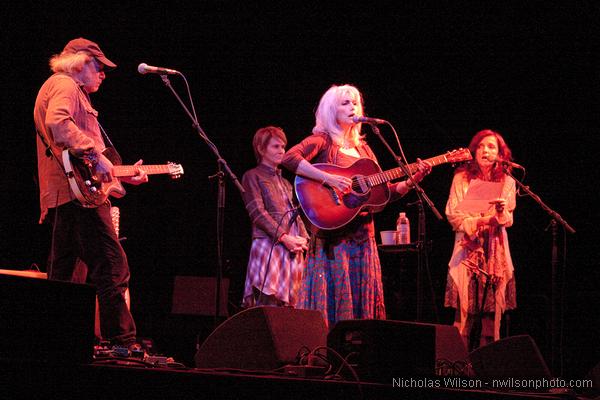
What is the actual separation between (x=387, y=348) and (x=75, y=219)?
233 centimetres

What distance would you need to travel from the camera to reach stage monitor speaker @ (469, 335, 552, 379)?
11.1 ft

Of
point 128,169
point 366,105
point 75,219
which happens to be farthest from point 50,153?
point 366,105

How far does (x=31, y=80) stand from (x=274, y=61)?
2.70 m

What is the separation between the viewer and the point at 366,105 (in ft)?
27.1

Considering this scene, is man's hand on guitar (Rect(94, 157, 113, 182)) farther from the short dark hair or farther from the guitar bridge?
the short dark hair

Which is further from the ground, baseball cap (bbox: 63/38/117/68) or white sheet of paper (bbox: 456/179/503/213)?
baseball cap (bbox: 63/38/117/68)

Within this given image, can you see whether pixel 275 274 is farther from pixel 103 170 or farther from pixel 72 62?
pixel 72 62

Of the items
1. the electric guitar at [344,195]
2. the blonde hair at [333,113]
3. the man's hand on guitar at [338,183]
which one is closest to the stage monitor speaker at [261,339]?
the electric guitar at [344,195]

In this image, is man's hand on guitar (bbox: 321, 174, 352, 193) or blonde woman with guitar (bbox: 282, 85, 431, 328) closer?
blonde woman with guitar (bbox: 282, 85, 431, 328)

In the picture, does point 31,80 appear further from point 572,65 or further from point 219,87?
point 572,65

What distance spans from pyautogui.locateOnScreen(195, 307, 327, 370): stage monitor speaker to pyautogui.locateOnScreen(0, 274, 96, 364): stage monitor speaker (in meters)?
0.78

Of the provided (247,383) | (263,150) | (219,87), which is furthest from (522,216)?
(247,383)

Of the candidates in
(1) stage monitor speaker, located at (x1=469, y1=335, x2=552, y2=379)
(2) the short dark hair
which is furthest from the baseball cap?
(1) stage monitor speaker, located at (x1=469, y1=335, x2=552, y2=379)

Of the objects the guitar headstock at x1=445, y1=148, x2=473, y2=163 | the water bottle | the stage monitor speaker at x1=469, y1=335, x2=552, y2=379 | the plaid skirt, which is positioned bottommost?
the stage monitor speaker at x1=469, y1=335, x2=552, y2=379
